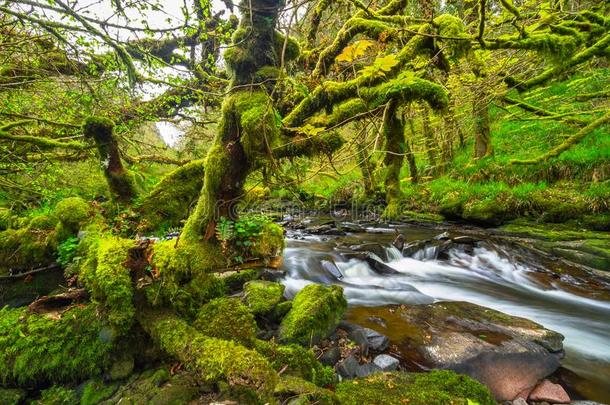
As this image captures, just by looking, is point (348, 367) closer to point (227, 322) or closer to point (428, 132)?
point (227, 322)

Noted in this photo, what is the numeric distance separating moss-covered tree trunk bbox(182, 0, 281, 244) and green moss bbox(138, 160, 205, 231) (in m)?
1.09

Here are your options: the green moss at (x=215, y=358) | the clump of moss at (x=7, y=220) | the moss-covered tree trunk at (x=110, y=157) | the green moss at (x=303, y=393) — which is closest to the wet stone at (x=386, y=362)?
the green moss at (x=303, y=393)

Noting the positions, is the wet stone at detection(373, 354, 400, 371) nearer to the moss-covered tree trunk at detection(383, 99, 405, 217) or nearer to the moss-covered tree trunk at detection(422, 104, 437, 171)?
the moss-covered tree trunk at detection(383, 99, 405, 217)

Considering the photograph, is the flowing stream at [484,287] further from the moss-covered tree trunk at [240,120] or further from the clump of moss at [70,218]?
the clump of moss at [70,218]

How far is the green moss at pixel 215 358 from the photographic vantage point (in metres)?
1.73

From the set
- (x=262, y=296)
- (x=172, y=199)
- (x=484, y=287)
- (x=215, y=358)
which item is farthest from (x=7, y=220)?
(x=484, y=287)

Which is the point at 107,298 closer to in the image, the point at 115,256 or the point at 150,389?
the point at 115,256

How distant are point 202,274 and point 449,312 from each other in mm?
3295

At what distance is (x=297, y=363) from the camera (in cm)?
246

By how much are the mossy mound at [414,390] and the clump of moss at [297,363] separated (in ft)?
0.69

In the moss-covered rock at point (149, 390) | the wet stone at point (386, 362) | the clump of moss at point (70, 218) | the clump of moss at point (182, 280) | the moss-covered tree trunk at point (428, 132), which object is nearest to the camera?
the moss-covered rock at point (149, 390)

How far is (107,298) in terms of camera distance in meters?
2.50

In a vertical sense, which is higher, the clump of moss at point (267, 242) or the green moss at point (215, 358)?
the clump of moss at point (267, 242)

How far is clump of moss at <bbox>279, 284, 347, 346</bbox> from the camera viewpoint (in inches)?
124
